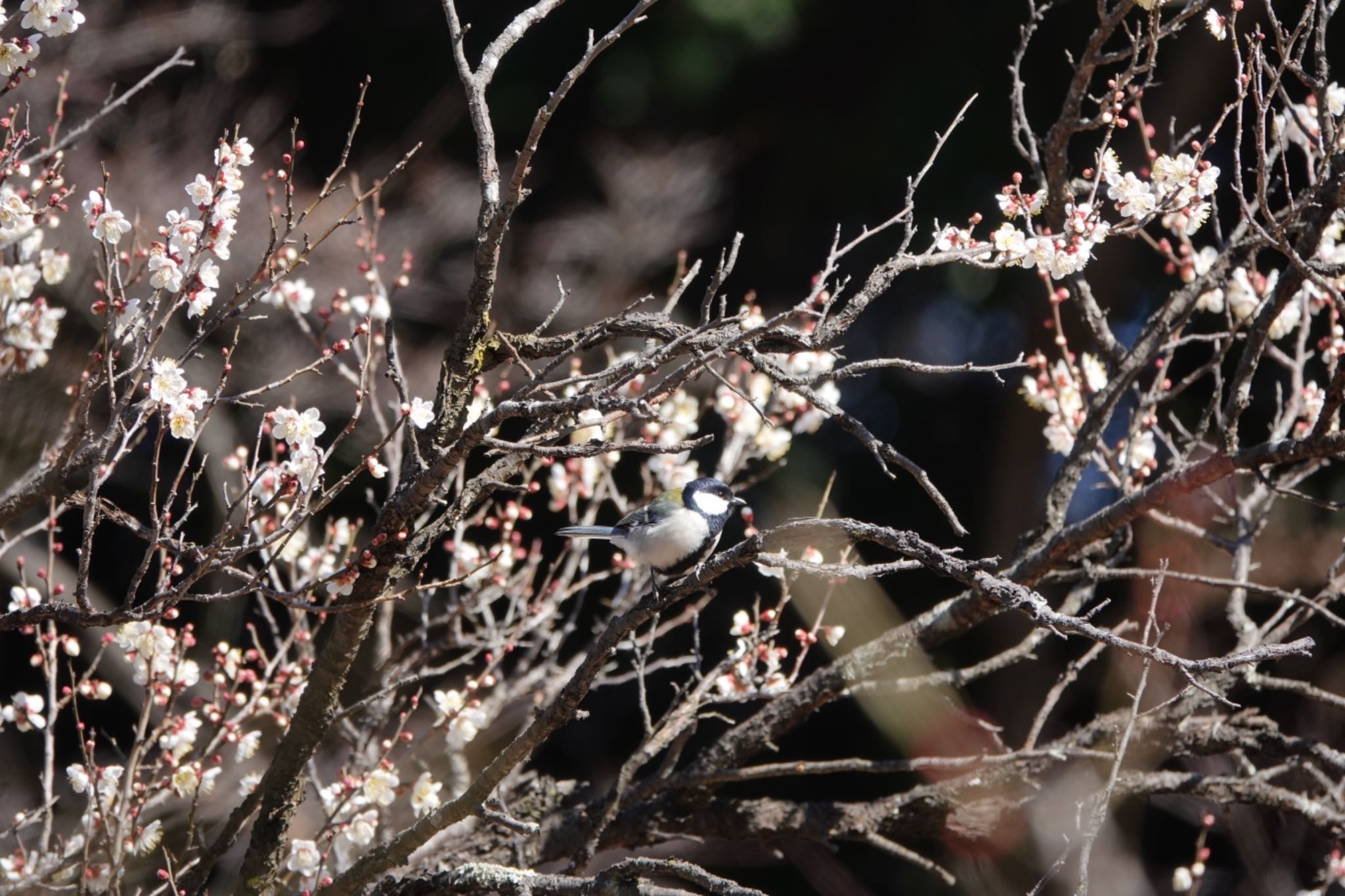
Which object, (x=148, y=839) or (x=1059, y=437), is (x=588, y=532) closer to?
(x=148, y=839)

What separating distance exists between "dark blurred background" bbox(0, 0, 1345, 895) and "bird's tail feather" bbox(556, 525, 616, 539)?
167 cm

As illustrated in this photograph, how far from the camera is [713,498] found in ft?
10.1

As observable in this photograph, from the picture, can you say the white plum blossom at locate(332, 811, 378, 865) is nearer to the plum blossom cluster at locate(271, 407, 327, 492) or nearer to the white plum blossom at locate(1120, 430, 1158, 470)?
the plum blossom cluster at locate(271, 407, 327, 492)

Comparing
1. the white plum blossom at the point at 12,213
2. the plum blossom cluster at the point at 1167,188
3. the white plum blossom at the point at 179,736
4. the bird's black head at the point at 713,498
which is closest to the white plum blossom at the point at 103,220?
the white plum blossom at the point at 12,213

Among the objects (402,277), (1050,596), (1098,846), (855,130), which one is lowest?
(1098,846)

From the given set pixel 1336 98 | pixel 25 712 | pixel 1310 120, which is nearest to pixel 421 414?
pixel 25 712

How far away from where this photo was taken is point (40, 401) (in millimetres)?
4336

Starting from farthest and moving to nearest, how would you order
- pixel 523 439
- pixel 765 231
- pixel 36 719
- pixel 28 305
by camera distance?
1. pixel 765 231
2. pixel 28 305
3. pixel 36 719
4. pixel 523 439

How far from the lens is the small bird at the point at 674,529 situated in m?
2.89

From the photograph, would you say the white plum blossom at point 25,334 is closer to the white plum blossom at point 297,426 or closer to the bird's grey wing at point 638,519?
the white plum blossom at point 297,426

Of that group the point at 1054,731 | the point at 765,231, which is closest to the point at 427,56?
the point at 765,231

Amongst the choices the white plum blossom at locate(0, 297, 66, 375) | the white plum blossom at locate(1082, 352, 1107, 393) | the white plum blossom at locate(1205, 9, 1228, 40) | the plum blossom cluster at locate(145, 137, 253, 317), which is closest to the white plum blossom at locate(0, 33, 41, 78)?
the plum blossom cluster at locate(145, 137, 253, 317)

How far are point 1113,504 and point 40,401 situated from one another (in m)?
3.75

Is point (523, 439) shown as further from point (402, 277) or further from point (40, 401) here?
point (40, 401)
